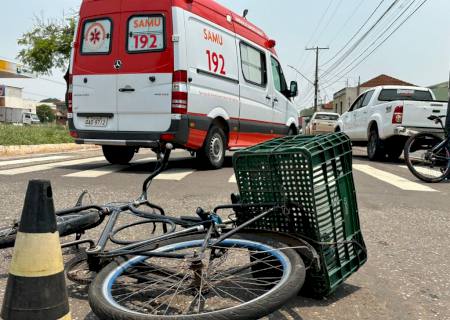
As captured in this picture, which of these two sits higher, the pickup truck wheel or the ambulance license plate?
the ambulance license plate

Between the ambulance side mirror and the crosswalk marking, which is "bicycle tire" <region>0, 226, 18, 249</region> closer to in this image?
the crosswalk marking

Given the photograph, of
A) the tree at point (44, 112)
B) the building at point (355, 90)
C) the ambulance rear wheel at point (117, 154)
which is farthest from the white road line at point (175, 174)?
the tree at point (44, 112)

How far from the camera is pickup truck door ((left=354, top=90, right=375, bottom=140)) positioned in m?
12.4

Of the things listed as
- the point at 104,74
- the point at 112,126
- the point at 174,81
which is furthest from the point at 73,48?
the point at 174,81

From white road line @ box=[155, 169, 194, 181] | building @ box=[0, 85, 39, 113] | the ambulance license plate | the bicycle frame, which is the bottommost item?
white road line @ box=[155, 169, 194, 181]

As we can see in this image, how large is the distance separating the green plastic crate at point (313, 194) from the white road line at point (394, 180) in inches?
174

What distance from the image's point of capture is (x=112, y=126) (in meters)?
7.91

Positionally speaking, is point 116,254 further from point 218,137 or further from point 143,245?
point 218,137

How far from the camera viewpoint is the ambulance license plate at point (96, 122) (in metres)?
7.97

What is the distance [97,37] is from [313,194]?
21.4 feet

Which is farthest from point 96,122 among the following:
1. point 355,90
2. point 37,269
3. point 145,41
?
point 355,90

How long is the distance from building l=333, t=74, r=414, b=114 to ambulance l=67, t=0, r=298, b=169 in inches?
2375

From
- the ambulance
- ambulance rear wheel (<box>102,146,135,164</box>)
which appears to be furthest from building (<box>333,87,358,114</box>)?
the ambulance

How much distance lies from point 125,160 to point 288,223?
292 inches
